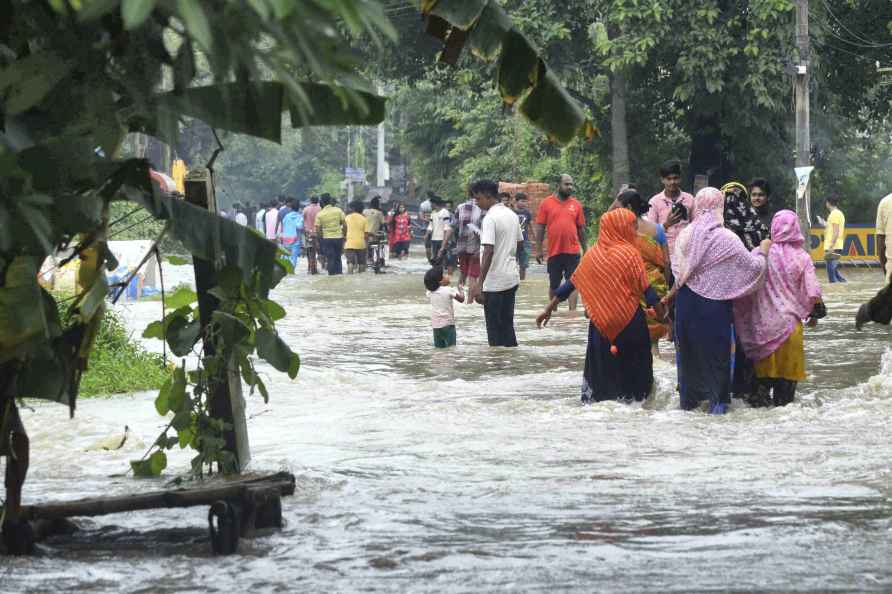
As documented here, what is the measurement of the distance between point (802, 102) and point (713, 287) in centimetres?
1771

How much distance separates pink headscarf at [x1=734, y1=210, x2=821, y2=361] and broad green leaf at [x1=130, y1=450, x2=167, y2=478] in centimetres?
456

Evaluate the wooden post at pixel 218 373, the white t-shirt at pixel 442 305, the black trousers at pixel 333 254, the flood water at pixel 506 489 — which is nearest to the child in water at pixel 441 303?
the white t-shirt at pixel 442 305

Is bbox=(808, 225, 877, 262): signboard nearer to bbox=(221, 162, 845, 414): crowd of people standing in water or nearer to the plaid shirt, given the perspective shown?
the plaid shirt

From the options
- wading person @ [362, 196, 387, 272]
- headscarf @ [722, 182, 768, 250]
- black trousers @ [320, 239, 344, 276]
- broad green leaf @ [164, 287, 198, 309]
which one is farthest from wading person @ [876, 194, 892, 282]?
wading person @ [362, 196, 387, 272]

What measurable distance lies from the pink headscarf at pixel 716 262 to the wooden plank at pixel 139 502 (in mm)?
4795

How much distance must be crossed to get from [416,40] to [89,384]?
65.0 feet

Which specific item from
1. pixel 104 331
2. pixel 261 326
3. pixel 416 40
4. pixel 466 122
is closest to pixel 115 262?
pixel 261 326

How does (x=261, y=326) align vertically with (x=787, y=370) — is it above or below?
above

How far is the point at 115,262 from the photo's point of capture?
255 inches

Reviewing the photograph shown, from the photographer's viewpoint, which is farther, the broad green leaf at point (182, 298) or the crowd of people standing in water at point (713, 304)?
the crowd of people standing in water at point (713, 304)

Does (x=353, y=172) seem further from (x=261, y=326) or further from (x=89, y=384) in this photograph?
(x=261, y=326)

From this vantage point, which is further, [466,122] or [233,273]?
[466,122]

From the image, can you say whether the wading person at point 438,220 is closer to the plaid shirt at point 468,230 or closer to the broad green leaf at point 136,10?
the plaid shirt at point 468,230

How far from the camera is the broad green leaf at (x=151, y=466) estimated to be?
8250 mm
